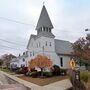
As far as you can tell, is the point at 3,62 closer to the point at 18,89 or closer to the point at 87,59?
the point at 87,59

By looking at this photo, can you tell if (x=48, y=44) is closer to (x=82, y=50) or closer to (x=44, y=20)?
(x=44, y=20)

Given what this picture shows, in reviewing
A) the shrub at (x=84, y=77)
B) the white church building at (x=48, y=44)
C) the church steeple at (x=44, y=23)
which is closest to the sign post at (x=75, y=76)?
the shrub at (x=84, y=77)

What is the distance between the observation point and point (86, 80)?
60.6 feet

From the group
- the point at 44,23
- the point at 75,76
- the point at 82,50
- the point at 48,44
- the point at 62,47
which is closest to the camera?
the point at 75,76

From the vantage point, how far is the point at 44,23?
40.8 metres

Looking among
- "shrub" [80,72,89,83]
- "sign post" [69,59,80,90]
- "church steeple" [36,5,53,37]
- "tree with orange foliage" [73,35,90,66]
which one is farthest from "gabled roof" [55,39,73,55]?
"sign post" [69,59,80,90]

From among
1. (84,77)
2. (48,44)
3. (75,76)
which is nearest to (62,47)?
(48,44)

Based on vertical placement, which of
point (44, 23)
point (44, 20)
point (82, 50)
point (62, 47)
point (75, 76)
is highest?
point (44, 20)

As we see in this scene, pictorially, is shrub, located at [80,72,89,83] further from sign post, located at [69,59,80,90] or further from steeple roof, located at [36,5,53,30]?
steeple roof, located at [36,5,53,30]

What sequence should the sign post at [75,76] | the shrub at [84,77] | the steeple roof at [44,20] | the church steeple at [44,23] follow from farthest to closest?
the steeple roof at [44,20] < the church steeple at [44,23] < the shrub at [84,77] < the sign post at [75,76]

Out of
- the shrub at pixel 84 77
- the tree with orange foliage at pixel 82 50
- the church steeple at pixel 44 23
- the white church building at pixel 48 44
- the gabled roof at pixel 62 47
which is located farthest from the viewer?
the gabled roof at pixel 62 47

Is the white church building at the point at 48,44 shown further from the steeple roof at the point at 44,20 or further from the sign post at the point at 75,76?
the sign post at the point at 75,76

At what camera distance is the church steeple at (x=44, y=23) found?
40.6 m

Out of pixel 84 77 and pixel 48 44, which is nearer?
pixel 84 77
